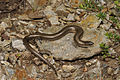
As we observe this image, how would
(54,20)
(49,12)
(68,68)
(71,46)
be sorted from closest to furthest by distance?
Answer: (68,68) → (71,46) → (54,20) → (49,12)

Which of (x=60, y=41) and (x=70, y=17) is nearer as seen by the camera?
(x=60, y=41)

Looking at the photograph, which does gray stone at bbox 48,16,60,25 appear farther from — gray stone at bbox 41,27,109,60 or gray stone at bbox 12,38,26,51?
gray stone at bbox 12,38,26,51

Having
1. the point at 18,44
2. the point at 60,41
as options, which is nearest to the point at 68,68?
the point at 60,41

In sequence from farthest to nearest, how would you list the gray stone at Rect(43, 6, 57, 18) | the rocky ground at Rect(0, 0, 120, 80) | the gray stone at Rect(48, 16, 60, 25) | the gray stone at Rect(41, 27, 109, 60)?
the gray stone at Rect(43, 6, 57, 18), the gray stone at Rect(48, 16, 60, 25), the gray stone at Rect(41, 27, 109, 60), the rocky ground at Rect(0, 0, 120, 80)

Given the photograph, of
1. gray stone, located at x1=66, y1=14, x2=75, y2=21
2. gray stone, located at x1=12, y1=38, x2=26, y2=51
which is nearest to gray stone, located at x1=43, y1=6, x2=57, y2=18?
gray stone, located at x1=66, y1=14, x2=75, y2=21

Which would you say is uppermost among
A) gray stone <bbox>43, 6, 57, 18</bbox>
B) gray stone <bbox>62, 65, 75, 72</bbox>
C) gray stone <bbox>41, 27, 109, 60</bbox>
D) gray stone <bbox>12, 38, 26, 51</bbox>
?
gray stone <bbox>43, 6, 57, 18</bbox>

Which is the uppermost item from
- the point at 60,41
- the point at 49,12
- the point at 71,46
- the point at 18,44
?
the point at 49,12

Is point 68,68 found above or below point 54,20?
below

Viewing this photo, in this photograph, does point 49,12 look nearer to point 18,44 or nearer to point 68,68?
point 18,44

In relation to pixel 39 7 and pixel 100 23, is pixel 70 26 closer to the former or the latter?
pixel 100 23

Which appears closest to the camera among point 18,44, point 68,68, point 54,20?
point 68,68
